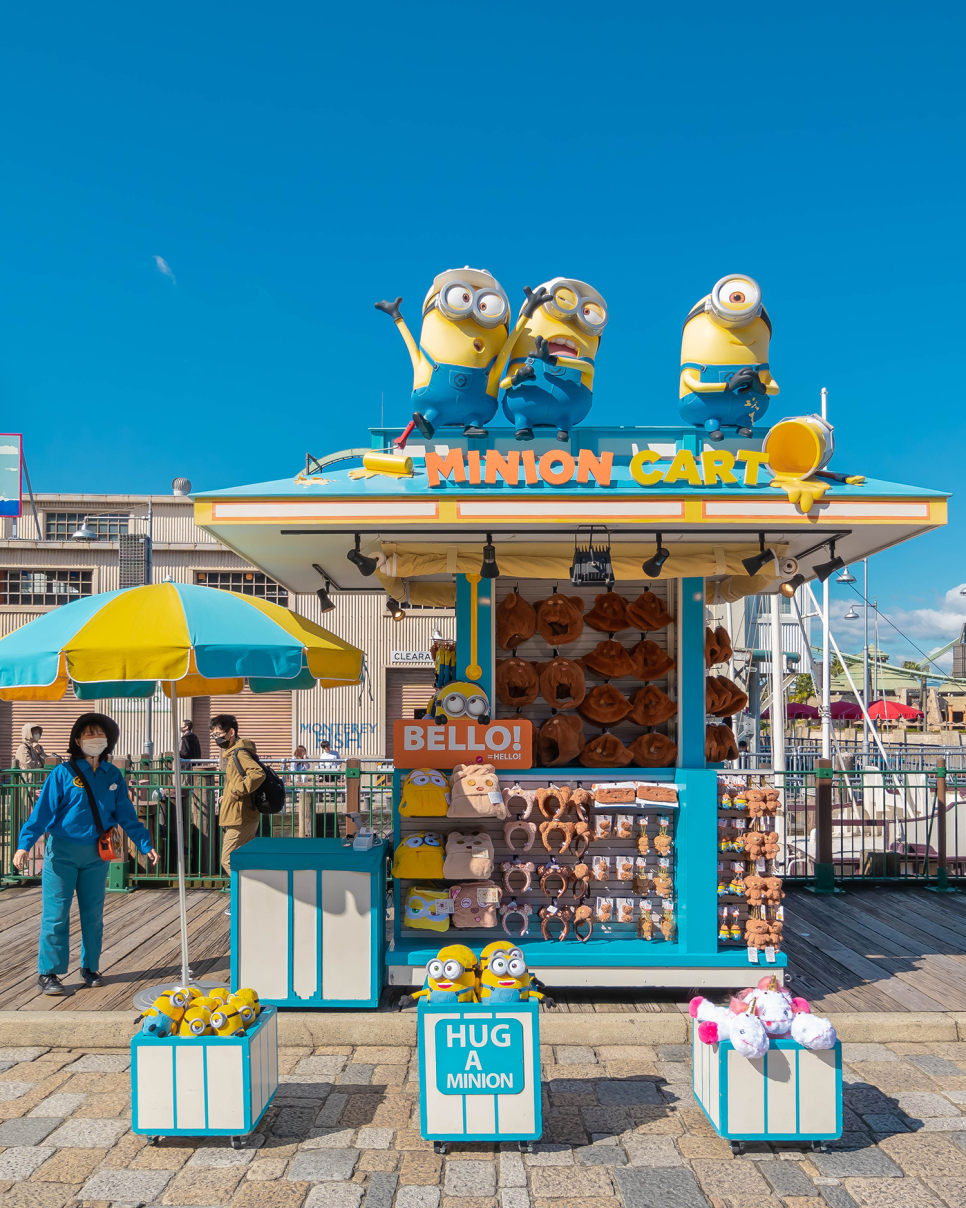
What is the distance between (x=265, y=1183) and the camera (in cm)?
394

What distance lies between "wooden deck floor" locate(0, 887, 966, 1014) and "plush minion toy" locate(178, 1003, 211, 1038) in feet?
7.05

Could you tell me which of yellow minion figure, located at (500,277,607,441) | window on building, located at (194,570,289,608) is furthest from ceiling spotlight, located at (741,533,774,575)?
window on building, located at (194,570,289,608)

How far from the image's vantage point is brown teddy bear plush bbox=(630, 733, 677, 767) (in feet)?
22.4

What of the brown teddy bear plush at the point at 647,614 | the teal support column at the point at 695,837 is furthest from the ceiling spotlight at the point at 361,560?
the teal support column at the point at 695,837

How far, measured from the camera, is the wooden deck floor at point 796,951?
6242 millimetres

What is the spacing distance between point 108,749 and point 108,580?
2285 centimetres

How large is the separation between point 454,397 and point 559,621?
6.30ft

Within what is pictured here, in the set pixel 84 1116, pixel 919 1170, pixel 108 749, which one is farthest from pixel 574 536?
pixel 84 1116

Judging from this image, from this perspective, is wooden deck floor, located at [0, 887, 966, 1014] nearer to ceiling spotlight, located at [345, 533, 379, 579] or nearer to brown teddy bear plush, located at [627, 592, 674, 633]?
brown teddy bear plush, located at [627, 592, 674, 633]

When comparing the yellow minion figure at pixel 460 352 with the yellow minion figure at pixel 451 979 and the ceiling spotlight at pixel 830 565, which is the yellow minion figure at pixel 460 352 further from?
the yellow minion figure at pixel 451 979

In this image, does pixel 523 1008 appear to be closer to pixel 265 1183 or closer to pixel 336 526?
pixel 265 1183

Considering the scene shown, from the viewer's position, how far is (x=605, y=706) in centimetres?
691

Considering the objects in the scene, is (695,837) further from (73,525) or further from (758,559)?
(73,525)

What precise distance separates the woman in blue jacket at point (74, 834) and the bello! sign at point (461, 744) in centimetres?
200
